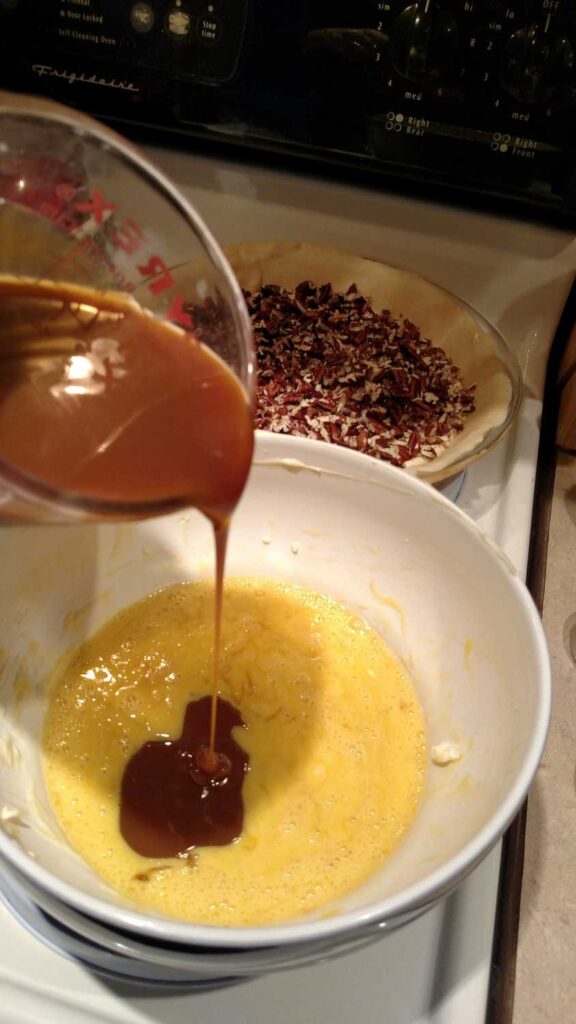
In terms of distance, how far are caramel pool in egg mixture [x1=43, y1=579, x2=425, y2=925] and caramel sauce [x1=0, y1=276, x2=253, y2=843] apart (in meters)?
0.05

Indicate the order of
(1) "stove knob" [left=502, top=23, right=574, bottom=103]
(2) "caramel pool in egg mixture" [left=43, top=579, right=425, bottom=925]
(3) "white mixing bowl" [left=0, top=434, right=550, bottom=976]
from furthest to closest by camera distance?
1. (1) "stove knob" [left=502, top=23, right=574, bottom=103]
2. (2) "caramel pool in egg mixture" [left=43, top=579, right=425, bottom=925]
3. (3) "white mixing bowl" [left=0, top=434, right=550, bottom=976]

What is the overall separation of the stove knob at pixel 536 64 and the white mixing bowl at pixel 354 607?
1.39 ft

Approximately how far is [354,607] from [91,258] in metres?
0.41

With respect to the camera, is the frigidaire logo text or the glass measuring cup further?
the frigidaire logo text

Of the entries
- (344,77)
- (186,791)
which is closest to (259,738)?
(186,791)

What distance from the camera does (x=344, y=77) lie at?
958 mm

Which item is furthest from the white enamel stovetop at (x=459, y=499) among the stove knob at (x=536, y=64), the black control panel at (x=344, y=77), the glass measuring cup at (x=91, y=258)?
the glass measuring cup at (x=91, y=258)

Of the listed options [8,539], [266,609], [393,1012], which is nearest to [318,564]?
[266,609]

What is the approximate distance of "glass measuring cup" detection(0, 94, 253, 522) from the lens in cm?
61

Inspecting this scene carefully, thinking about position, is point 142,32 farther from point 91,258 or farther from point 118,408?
point 118,408

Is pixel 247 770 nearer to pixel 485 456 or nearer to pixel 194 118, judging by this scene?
pixel 485 456

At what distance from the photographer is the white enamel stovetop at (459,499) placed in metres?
0.60

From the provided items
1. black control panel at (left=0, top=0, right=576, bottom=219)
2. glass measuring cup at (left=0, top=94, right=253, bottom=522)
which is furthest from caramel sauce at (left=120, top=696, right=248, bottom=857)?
black control panel at (left=0, top=0, right=576, bottom=219)

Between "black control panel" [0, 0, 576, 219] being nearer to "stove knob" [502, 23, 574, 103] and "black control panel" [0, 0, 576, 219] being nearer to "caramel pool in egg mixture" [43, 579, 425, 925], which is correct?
"stove knob" [502, 23, 574, 103]
